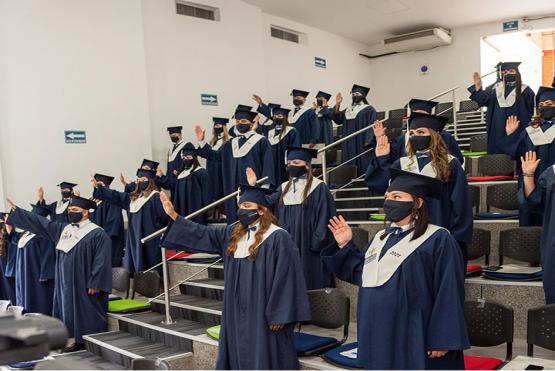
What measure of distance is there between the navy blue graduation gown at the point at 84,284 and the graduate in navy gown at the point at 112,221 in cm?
179

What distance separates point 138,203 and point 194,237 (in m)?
3.37

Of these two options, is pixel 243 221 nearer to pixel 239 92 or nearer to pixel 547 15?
pixel 239 92

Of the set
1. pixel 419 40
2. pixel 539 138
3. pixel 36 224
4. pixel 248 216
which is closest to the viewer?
pixel 248 216

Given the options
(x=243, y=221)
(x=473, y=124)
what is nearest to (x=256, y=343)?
(x=243, y=221)

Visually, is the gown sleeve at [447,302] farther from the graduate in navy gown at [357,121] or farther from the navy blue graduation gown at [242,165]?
the graduate in navy gown at [357,121]

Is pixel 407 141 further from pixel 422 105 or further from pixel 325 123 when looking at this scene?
pixel 325 123

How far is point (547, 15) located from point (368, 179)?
1071 cm

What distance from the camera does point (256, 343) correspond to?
3898 mm

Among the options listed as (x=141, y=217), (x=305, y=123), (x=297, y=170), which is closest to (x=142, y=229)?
(x=141, y=217)

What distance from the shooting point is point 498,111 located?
25.0ft

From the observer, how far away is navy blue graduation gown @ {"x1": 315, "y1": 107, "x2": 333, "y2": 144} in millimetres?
9531

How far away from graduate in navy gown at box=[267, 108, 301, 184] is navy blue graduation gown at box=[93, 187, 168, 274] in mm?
1887

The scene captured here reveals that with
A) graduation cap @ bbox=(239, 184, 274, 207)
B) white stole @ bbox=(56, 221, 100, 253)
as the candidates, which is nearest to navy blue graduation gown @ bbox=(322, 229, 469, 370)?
graduation cap @ bbox=(239, 184, 274, 207)

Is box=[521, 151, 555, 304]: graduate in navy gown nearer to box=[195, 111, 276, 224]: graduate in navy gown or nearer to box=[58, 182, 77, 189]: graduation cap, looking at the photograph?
box=[195, 111, 276, 224]: graduate in navy gown
